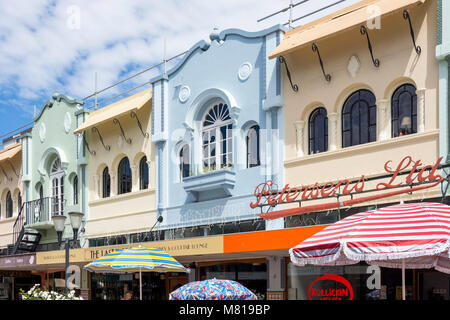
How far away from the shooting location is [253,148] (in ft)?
55.4

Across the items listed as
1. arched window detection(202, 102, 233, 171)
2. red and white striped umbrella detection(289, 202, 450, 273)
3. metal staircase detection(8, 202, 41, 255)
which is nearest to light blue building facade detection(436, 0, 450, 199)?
red and white striped umbrella detection(289, 202, 450, 273)

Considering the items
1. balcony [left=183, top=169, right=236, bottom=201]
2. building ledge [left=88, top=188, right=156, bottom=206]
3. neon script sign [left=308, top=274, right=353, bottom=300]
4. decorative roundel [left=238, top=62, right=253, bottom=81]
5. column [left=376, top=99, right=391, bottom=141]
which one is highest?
decorative roundel [left=238, top=62, right=253, bottom=81]

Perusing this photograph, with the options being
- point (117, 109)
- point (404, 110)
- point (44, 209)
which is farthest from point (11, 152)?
point (404, 110)

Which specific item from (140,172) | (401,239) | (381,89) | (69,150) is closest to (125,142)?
(140,172)

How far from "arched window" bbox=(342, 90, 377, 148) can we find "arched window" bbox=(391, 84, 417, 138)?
0.52 m

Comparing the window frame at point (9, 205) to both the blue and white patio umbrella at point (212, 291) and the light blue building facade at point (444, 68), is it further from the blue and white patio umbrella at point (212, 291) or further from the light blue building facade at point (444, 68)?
the light blue building facade at point (444, 68)

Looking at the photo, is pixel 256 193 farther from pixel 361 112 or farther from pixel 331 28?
pixel 331 28

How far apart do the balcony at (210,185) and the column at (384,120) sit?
4775mm

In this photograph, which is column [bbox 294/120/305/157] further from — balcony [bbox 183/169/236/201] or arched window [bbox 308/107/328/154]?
balcony [bbox 183/169/236/201]

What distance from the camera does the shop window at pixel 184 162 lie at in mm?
18859

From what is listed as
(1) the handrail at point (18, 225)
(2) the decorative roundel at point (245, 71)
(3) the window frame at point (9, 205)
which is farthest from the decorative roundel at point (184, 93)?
(3) the window frame at point (9, 205)

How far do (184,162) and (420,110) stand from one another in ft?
27.3

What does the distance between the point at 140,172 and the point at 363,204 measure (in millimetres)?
9475

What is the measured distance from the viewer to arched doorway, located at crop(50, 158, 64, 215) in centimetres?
2426
